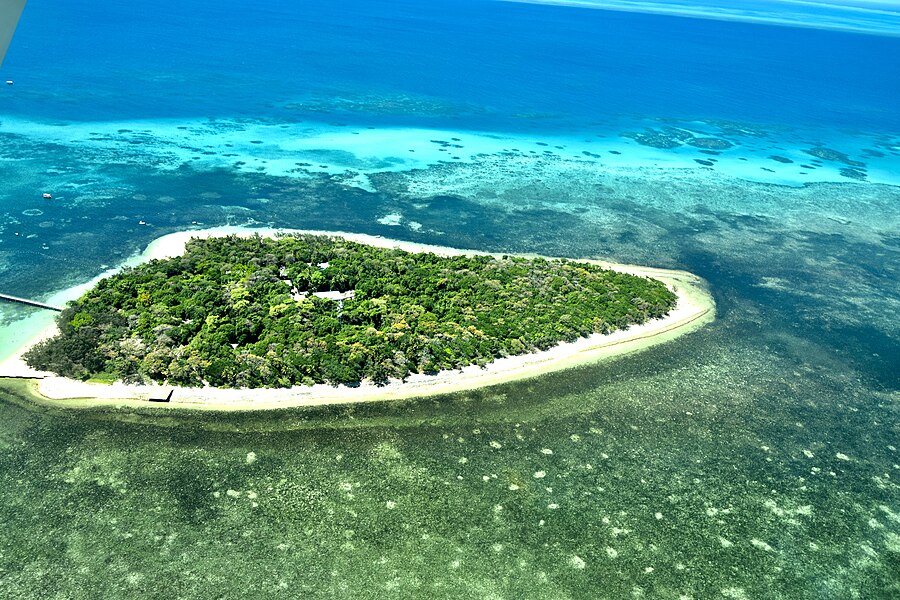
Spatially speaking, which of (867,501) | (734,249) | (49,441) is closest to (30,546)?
(49,441)

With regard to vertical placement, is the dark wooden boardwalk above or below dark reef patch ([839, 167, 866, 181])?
above

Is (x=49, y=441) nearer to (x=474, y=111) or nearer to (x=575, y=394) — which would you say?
(x=575, y=394)

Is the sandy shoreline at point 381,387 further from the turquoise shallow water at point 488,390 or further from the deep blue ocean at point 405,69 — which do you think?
the deep blue ocean at point 405,69

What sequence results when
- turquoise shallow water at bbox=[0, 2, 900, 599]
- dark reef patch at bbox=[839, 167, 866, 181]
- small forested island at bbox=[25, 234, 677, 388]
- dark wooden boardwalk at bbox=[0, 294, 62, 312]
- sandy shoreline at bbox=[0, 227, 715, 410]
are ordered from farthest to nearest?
dark reef patch at bbox=[839, 167, 866, 181], dark wooden boardwalk at bbox=[0, 294, 62, 312], small forested island at bbox=[25, 234, 677, 388], sandy shoreline at bbox=[0, 227, 715, 410], turquoise shallow water at bbox=[0, 2, 900, 599]

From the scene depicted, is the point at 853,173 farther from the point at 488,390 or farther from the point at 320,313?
the point at 320,313

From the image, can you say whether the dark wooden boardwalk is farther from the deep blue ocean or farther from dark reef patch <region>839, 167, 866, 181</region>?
dark reef patch <region>839, 167, 866, 181</region>

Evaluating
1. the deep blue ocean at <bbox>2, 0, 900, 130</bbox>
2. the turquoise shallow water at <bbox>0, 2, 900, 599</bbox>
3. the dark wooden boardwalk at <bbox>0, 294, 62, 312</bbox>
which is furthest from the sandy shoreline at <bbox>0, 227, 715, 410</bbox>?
the deep blue ocean at <bbox>2, 0, 900, 130</bbox>
